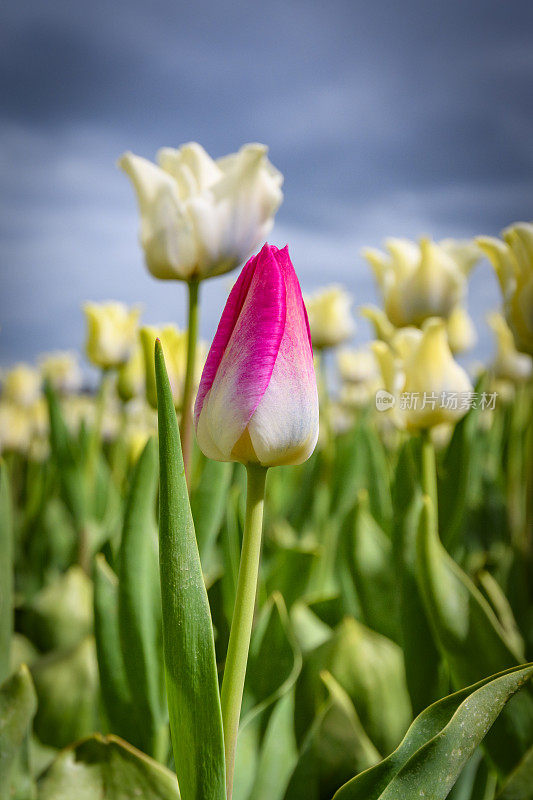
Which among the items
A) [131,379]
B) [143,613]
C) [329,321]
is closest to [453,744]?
[143,613]

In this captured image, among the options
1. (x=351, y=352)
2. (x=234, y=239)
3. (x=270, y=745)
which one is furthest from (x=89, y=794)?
(x=351, y=352)

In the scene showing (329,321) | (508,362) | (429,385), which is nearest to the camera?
(429,385)

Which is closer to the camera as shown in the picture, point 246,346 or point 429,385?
point 246,346

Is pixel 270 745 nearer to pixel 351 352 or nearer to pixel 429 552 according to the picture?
pixel 429 552

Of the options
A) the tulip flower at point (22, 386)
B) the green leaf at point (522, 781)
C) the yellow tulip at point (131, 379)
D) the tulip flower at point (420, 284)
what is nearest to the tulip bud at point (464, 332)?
the tulip flower at point (420, 284)

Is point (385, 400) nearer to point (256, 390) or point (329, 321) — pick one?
point (256, 390)

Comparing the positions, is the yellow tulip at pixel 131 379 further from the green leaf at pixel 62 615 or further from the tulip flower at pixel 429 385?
the tulip flower at pixel 429 385
